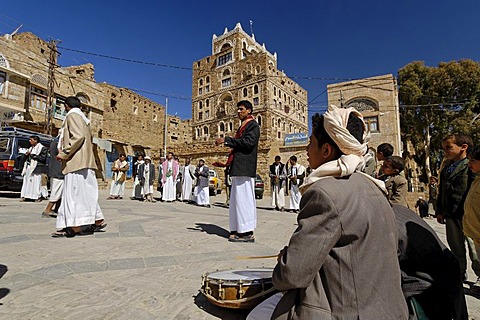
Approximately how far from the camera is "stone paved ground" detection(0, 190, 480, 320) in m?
1.90

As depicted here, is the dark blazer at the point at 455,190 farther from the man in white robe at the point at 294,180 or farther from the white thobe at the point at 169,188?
the white thobe at the point at 169,188

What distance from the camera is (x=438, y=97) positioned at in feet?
82.9

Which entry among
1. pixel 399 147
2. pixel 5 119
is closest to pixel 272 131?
pixel 399 147

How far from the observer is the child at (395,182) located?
3.59 metres

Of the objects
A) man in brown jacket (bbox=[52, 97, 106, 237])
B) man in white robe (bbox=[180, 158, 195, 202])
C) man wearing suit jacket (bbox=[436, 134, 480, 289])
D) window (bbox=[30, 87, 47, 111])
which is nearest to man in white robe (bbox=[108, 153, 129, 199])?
→ man in white robe (bbox=[180, 158, 195, 202])

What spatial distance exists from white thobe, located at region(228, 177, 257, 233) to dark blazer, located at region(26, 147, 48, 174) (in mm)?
7196

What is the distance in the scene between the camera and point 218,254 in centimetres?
329

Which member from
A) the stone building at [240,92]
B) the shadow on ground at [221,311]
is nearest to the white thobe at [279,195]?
the shadow on ground at [221,311]

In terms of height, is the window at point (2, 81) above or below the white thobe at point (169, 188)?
above

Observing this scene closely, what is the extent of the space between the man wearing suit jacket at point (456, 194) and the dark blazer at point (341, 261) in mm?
2470

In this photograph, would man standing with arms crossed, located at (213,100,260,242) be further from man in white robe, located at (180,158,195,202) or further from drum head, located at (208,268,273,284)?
man in white robe, located at (180,158,195,202)

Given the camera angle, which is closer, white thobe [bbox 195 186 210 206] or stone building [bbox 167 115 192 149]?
white thobe [bbox 195 186 210 206]

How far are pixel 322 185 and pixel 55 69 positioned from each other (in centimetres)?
2756

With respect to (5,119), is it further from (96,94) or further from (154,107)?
(154,107)
